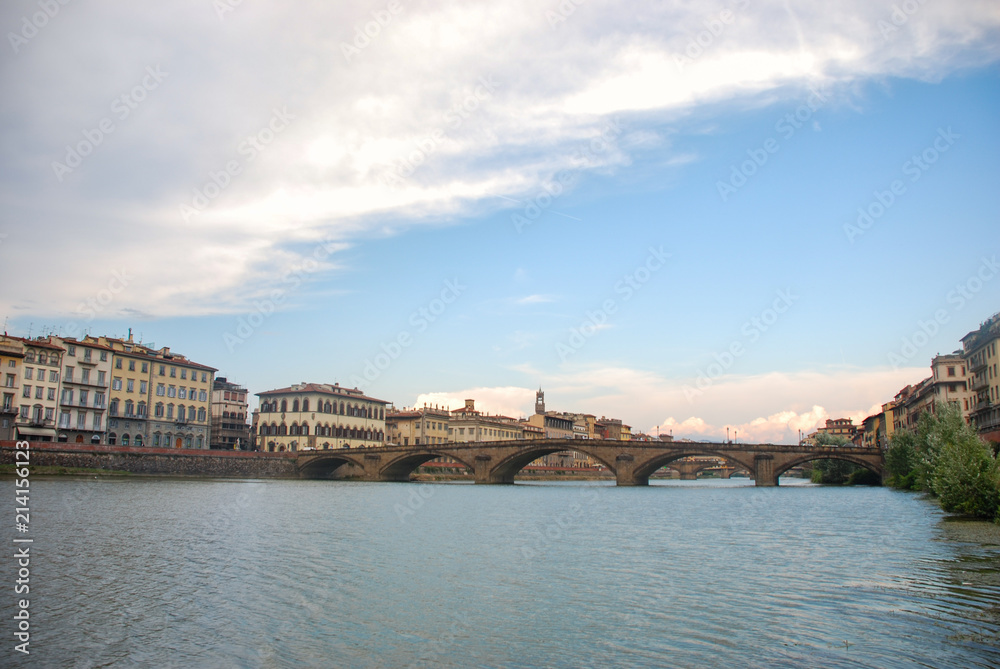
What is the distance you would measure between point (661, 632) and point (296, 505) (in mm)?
39352

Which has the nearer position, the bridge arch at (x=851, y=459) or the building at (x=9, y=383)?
the building at (x=9, y=383)

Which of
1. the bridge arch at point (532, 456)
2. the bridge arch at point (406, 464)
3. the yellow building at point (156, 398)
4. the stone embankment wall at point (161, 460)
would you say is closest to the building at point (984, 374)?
the bridge arch at point (532, 456)

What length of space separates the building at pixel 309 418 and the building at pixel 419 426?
21.8 m

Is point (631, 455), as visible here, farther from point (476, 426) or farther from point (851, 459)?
point (476, 426)

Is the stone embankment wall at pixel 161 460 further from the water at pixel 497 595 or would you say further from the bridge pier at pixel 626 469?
the bridge pier at pixel 626 469

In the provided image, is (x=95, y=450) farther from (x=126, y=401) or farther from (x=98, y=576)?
(x=98, y=576)

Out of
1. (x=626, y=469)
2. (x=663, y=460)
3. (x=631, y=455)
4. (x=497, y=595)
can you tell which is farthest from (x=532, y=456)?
(x=497, y=595)

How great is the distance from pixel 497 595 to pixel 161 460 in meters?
78.7

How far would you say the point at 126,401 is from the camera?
95.8 metres

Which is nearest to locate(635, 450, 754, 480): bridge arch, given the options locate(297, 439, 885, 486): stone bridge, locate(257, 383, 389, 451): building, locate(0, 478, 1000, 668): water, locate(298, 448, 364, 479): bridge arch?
locate(297, 439, 885, 486): stone bridge

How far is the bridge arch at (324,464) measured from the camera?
105688mm

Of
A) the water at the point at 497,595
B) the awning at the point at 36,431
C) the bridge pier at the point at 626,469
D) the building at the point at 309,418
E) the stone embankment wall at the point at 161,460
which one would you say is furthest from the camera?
the building at the point at 309,418

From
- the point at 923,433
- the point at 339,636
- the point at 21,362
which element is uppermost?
the point at 21,362

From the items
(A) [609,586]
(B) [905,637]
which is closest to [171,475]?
(A) [609,586]
